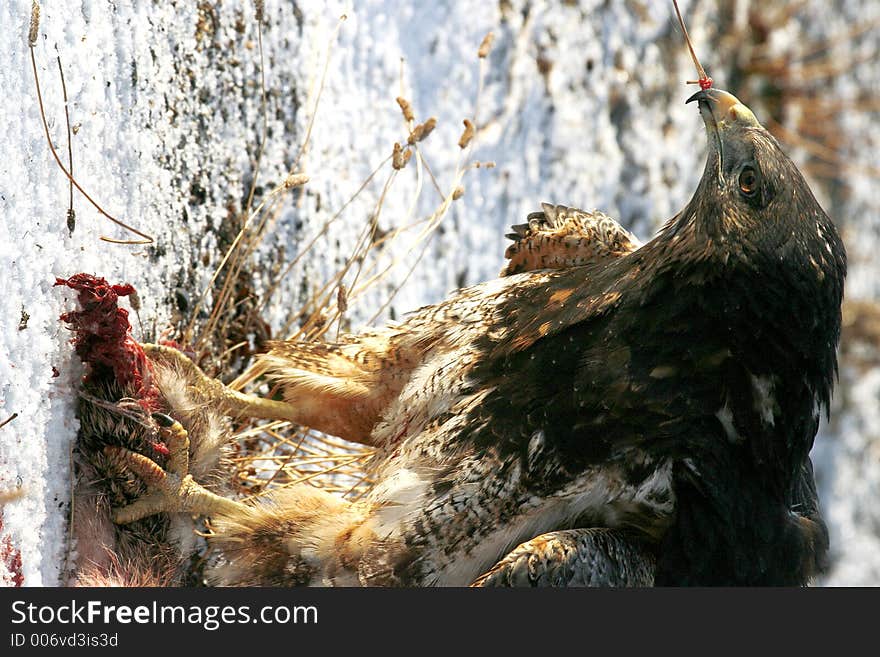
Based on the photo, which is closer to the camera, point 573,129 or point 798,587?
point 798,587

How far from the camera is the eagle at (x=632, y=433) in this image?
171cm

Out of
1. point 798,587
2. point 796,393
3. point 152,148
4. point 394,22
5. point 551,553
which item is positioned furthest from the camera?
point 394,22

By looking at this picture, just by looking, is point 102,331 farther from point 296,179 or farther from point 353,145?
point 353,145

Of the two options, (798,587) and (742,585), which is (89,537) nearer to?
(742,585)

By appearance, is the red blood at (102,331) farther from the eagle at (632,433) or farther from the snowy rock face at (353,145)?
the eagle at (632,433)

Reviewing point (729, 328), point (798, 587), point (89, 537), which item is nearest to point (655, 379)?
point (729, 328)

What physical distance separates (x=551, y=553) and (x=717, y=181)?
0.66 m

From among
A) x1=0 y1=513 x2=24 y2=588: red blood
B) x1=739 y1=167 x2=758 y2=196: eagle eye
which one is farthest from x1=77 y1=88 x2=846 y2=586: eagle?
x1=0 y1=513 x2=24 y2=588: red blood

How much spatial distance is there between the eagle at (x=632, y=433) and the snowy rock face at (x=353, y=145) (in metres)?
0.36

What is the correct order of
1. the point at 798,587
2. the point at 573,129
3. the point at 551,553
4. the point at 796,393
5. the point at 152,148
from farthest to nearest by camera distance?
the point at 573,129
the point at 152,148
the point at 798,587
the point at 796,393
the point at 551,553

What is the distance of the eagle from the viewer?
5.61ft

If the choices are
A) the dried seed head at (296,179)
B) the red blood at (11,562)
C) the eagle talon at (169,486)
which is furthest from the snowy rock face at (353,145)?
the dried seed head at (296,179)

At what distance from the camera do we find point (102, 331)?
1.75m

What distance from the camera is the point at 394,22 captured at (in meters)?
3.30
